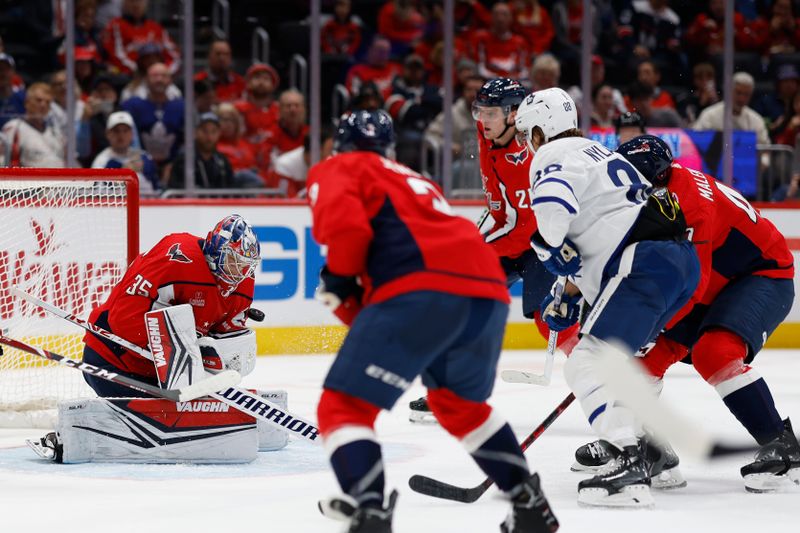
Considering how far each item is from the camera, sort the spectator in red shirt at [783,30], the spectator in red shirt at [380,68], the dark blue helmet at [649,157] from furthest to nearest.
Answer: the spectator in red shirt at [783,30], the spectator in red shirt at [380,68], the dark blue helmet at [649,157]

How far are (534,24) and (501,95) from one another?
4.08 meters

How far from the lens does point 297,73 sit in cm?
771

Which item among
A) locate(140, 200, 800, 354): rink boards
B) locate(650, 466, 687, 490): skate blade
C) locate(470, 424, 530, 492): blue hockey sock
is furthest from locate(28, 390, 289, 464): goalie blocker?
locate(140, 200, 800, 354): rink boards

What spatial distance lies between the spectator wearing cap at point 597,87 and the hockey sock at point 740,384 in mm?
4248

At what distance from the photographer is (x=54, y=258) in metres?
5.31

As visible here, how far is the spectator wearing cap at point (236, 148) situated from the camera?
730cm

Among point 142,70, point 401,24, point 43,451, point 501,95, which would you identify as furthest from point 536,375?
point 401,24

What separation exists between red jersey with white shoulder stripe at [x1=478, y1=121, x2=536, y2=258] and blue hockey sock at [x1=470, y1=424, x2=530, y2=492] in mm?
2143

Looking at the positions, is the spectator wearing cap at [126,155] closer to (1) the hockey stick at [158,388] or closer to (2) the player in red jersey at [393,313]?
(1) the hockey stick at [158,388]

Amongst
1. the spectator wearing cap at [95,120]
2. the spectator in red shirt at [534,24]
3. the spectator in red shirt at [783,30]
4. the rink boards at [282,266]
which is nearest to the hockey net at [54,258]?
the rink boards at [282,266]

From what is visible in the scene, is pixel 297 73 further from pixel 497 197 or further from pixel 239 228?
pixel 239 228

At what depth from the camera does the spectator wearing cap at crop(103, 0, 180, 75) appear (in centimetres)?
762

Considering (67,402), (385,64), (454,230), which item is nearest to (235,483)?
(67,402)

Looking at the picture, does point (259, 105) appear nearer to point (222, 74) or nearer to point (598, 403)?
point (222, 74)
